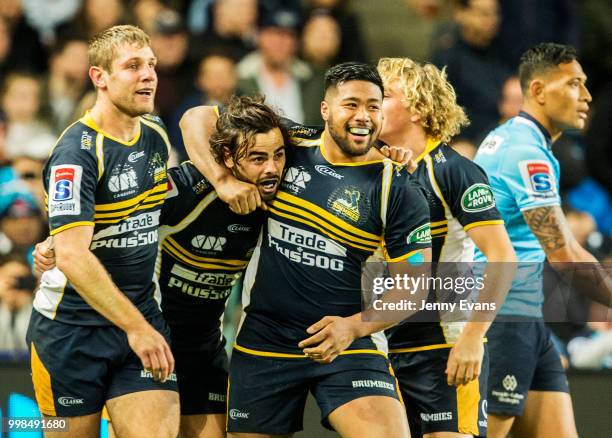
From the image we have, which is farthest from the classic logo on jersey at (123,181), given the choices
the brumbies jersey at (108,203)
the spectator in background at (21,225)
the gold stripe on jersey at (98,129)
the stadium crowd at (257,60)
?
the stadium crowd at (257,60)

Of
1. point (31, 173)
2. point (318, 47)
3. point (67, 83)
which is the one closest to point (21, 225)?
point (31, 173)

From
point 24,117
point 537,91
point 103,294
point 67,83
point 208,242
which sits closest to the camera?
point 103,294

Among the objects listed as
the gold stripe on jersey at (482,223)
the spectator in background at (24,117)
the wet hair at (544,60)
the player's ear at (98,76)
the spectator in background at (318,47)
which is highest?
the spectator in background at (318,47)

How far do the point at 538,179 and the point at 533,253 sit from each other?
0.42 metres

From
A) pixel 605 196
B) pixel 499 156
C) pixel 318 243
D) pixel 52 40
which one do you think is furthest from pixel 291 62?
pixel 318 243

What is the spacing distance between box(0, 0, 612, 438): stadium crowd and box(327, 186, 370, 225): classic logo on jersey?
407cm

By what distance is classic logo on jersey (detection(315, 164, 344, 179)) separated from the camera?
17.4 ft

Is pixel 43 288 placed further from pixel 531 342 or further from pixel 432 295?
pixel 531 342

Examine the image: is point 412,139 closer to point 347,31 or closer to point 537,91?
point 537,91

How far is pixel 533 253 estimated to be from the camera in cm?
602

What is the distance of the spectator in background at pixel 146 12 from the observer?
997 cm

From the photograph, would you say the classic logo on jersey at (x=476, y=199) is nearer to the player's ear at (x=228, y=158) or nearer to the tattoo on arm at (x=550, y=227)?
the tattoo on arm at (x=550, y=227)

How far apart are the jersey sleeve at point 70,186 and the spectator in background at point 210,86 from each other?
444 cm

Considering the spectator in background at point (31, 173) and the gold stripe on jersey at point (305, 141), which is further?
the spectator in background at point (31, 173)
